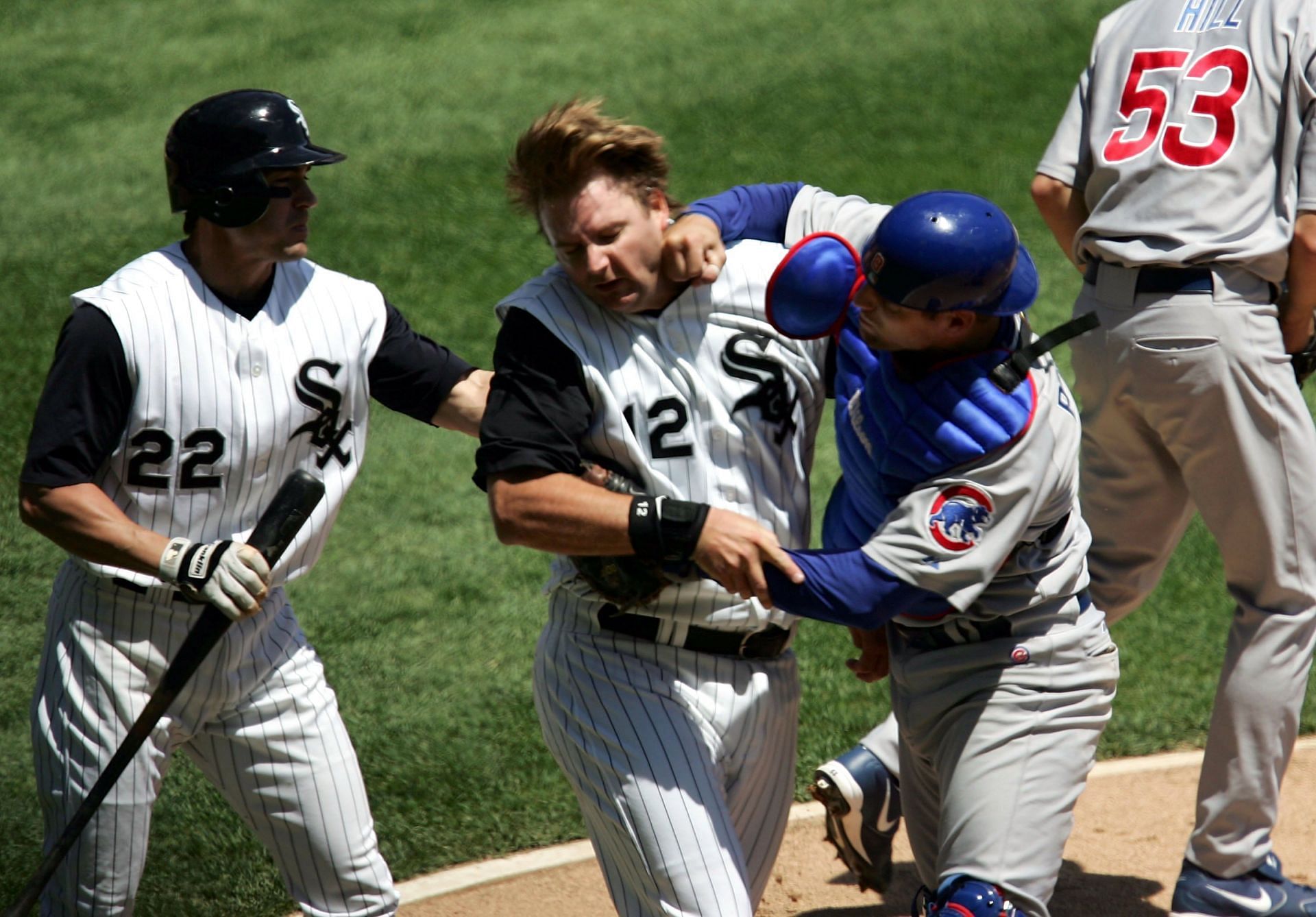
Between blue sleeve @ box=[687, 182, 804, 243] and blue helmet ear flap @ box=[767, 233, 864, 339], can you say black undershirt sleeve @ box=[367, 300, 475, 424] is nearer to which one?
blue sleeve @ box=[687, 182, 804, 243]

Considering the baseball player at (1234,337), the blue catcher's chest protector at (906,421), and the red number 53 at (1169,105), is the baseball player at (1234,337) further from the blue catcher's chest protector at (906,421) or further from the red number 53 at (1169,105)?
the blue catcher's chest protector at (906,421)

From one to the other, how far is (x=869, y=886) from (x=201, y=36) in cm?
840

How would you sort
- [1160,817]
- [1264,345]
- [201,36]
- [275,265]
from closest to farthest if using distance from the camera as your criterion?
[275,265] → [1264,345] → [1160,817] → [201,36]

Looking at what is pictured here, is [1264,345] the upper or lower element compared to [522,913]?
upper

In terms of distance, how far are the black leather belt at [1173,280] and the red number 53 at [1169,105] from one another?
0.78ft

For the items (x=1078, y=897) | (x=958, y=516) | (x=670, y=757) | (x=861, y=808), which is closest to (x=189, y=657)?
(x=670, y=757)

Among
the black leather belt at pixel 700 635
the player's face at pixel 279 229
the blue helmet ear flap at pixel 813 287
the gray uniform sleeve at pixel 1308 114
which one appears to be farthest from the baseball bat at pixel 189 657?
the gray uniform sleeve at pixel 1308 114

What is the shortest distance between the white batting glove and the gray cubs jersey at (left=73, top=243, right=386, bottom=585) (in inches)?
7.3

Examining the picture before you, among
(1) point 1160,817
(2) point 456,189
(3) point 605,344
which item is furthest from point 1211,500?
(2) point 456,189

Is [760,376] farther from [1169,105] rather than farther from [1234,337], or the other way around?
[1169,105]

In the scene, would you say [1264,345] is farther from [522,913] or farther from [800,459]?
[522,913]

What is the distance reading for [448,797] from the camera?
168 inches

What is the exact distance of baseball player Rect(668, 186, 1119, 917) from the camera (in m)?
2.43

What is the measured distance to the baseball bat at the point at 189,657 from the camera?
8.83 ft
